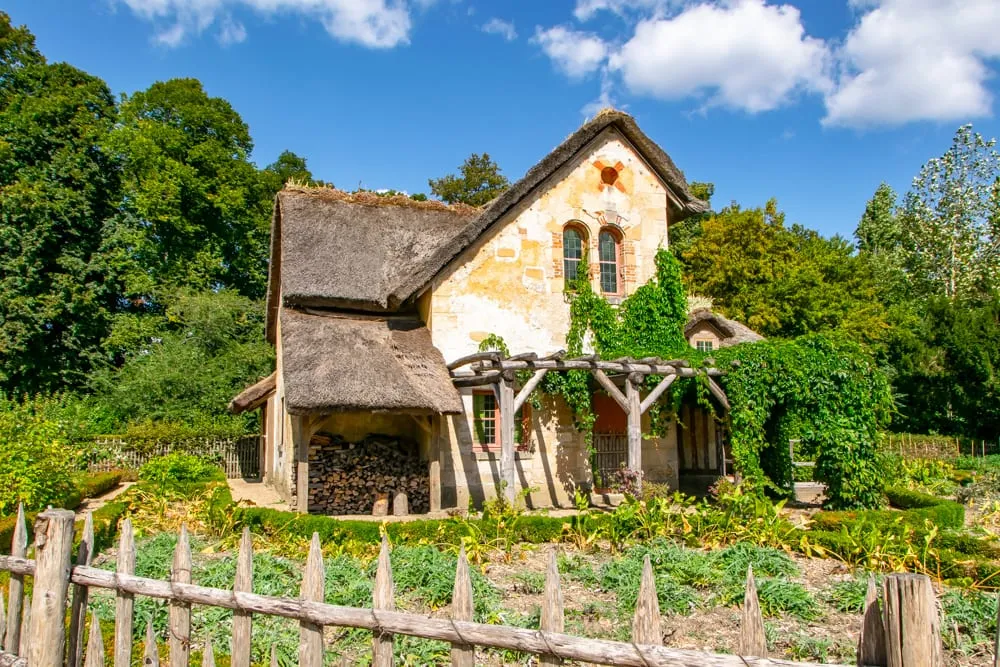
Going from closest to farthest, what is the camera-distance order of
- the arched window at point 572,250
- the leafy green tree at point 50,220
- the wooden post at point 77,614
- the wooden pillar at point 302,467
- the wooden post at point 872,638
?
the wooden post at point 872,638 < the wooden post at point 77,614 < the wooden pillar at point 302,467 < the arched window at point 572,250 < the leafy green tree at point 50,220

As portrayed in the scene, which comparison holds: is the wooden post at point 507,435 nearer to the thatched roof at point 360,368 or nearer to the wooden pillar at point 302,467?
the thatched roof at point 360,368

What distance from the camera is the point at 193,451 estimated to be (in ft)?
73.9

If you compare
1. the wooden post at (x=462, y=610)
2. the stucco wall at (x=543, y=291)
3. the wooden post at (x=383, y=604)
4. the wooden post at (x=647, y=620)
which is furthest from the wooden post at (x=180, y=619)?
the stucco wall at (x=543, y=291)

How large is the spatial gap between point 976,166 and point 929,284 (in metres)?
6.83

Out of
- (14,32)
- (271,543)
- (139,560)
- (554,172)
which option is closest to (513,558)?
(271,543)

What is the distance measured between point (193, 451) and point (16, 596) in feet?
61.1

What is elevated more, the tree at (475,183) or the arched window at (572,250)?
the tree at (475,183)

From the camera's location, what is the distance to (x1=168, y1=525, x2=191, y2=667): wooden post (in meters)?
4.41

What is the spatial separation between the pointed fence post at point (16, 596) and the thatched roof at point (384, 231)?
1051cm

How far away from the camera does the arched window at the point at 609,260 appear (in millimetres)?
17156

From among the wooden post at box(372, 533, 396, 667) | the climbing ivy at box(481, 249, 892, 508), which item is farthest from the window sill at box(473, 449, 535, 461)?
the wooden post at box(372, 533, 396, 667)

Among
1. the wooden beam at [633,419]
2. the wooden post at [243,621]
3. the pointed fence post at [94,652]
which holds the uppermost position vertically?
the wooden beam at [633,419]

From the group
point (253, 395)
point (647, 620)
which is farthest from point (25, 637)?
point (253, 395)

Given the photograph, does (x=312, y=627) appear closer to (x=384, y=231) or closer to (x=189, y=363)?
(x=384, y=231)
